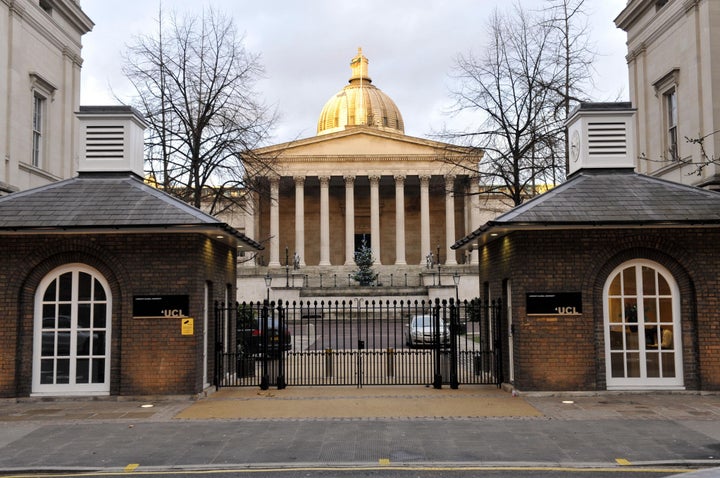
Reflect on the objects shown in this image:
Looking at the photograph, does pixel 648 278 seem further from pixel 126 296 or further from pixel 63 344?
pixel 63 344

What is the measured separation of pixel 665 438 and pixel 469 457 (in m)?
3.17

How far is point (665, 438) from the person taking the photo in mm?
10742

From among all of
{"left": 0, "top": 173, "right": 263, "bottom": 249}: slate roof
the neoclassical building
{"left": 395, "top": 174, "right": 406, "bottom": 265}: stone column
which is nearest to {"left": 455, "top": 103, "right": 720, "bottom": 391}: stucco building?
{"left": 0, "top": 173, "right": 263, "bottom": 249}: slate roof

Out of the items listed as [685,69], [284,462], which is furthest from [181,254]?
[685,69]

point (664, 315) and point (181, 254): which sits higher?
point (181, 254)

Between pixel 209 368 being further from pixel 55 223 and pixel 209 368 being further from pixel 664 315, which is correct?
pixel 664 315

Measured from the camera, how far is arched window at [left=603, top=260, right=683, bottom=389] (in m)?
15.2

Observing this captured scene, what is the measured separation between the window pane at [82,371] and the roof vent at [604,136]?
11.7 meters

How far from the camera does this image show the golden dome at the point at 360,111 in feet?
260

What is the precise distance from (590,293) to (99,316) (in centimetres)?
1018

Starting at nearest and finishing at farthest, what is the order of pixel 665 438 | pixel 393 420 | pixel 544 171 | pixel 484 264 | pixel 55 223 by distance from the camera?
pixel 665 438 → pixel 393 420 → pixel 55 223 → pixel 484 264 → pixel 544 171

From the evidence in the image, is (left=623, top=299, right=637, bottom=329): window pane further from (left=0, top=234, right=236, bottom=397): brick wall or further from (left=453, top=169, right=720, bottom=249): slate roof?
(left=0, top=234, right=236, bottom=397): brick wall

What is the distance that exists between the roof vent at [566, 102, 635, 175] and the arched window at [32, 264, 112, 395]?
36.4 ft

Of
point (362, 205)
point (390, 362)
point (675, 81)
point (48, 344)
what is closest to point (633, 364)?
point (390, 362)
